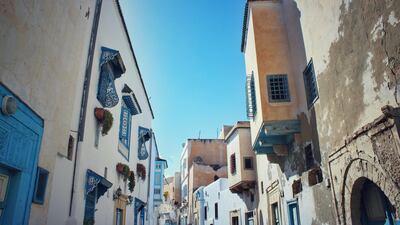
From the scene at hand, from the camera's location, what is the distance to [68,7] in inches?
196

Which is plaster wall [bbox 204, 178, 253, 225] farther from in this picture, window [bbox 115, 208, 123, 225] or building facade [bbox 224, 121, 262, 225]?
window [bbox 115, 208, 123, 225]

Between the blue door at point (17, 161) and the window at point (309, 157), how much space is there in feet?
21.4

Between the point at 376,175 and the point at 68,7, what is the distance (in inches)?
213

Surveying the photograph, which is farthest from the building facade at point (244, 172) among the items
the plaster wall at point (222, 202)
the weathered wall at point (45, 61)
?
the weathered wall at point (45, 61)

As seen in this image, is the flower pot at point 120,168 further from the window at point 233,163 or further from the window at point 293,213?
the window at point 233,163

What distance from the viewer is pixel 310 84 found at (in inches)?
323

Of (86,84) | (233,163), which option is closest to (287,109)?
(86,84)

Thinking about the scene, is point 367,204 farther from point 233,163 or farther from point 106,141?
point 233,163

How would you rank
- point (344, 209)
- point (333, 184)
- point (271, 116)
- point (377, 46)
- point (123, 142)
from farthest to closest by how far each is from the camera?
point (123, 142) → point (271, 116) → point (333, 184) → point (344, 209) → point (377, 46)

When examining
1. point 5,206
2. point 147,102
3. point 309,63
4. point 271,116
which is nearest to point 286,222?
point 271,116

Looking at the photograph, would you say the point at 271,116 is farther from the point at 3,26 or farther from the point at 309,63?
the point at 3,26

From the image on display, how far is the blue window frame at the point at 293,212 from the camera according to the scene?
916 cm

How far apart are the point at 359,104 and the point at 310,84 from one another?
312 centimetres

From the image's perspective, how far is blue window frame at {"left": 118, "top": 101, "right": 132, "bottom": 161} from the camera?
11109 mm
